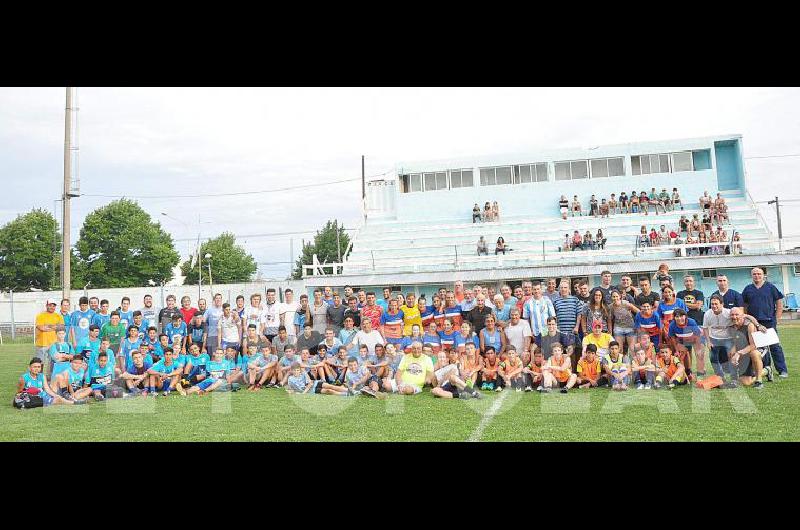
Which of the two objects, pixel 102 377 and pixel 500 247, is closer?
pixel 102 377

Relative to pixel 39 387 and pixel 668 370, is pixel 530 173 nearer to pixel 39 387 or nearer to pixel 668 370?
pixel 668 370

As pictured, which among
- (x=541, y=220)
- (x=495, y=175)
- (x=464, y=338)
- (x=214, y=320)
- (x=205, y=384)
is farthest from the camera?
(x=495, y=175)

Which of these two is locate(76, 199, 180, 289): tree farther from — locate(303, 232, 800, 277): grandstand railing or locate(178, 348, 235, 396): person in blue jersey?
locate(178, 348, 235, 396): person in blue jersey

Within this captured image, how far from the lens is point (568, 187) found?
26.7 m

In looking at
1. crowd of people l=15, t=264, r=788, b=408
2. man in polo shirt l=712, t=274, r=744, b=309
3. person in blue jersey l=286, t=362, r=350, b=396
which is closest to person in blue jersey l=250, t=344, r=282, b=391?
crowd of people l=15, t=264, r=788, b=408

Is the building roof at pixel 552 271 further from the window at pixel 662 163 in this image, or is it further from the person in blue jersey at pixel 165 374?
the person in blue jersey at pixel 165 374

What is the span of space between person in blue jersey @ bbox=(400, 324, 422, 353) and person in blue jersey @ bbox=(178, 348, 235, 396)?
2439 mm

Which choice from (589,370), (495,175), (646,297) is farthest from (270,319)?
(495,175)

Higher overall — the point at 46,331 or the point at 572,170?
the point at 572,170

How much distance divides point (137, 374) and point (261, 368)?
1651 mm

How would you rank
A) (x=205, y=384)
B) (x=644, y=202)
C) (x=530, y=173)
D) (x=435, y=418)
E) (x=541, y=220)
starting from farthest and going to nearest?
(x=530, y=173)
(x=541, y=220)
(x=644, y=202)
(x=205, y=384)
(x=435, y=418)

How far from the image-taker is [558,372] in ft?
25.3

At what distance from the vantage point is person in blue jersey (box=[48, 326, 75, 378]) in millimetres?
8242
